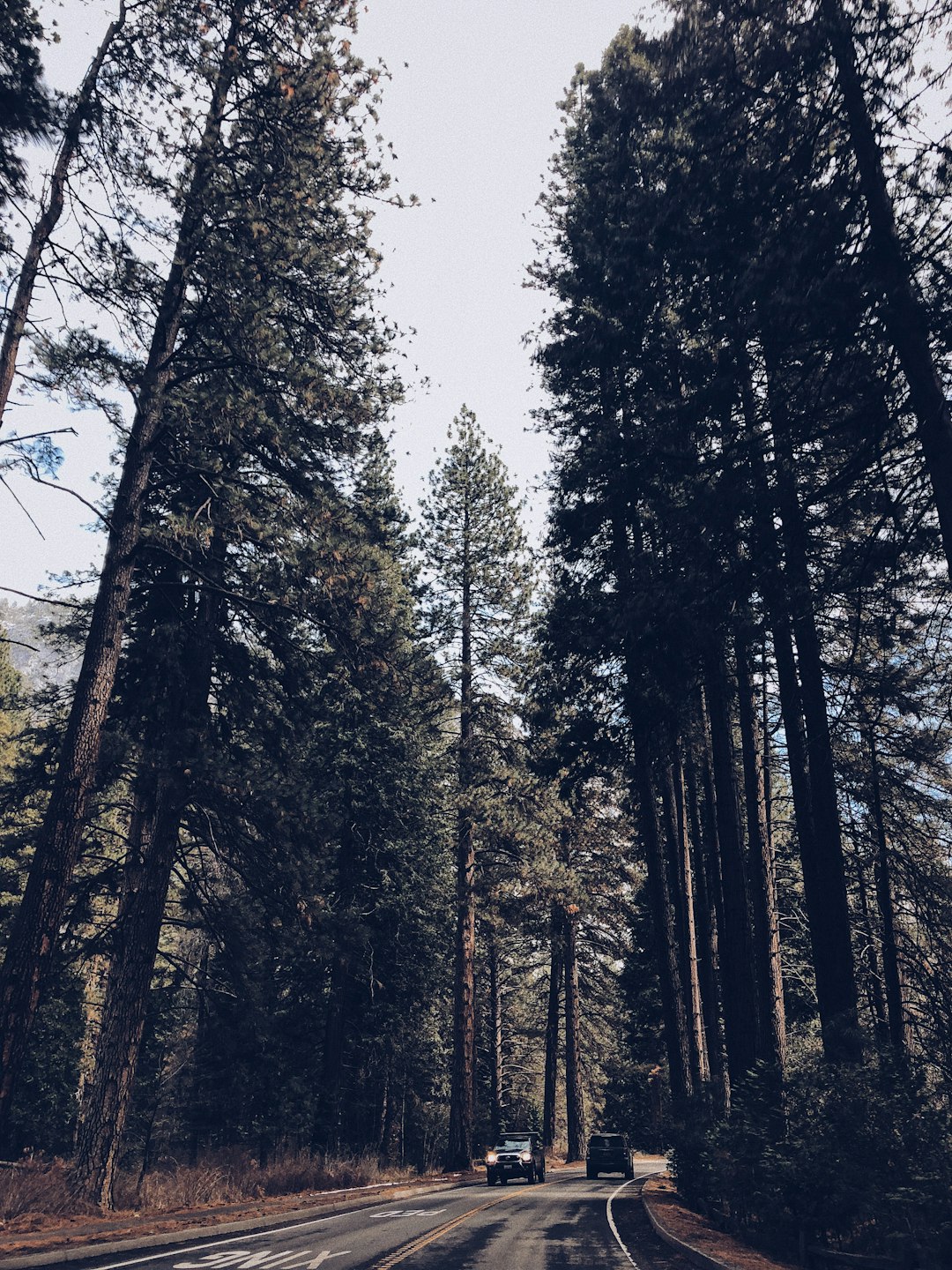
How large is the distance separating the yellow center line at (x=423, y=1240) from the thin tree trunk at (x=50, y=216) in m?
10.6

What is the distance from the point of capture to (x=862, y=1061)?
30.4 ft

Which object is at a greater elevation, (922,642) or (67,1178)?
(922,642)

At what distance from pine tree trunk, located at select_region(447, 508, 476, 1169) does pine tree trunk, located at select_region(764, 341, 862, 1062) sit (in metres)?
15.8

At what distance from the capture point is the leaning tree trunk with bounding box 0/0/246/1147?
888 cm

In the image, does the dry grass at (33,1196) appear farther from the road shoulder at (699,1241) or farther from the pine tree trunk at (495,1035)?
the pine tree trunk at (495,1035)

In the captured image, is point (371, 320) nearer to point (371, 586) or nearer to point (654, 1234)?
point (371, 586)

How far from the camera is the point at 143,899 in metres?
12.5

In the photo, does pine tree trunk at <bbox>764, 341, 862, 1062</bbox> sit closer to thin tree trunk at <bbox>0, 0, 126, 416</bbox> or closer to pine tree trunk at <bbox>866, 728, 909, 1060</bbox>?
pine tree trunk at <bbox>866, 728, 909, 1060</bbox>

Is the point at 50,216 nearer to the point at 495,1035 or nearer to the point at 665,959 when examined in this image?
the point at 665,959

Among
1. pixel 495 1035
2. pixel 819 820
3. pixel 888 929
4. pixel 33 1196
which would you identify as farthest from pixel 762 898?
pixel 495 1035

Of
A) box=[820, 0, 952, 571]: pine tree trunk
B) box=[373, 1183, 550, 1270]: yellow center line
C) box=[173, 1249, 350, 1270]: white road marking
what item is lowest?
box=[373, 1183, 550, 1270]: yellow center line

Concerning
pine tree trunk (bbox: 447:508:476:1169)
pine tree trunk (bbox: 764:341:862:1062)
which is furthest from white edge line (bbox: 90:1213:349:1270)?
pine tree trunk (bbox: 447:508:476:1169)

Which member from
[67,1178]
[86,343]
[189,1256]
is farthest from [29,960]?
[86,343]

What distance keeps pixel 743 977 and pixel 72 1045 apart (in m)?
25.0
